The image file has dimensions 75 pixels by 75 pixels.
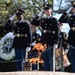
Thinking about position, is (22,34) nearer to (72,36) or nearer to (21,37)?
(21,37)

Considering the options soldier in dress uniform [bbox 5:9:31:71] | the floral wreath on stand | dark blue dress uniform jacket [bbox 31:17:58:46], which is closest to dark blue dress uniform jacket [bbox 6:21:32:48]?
soldier in dress uniform [bbox 5:9:31:71]

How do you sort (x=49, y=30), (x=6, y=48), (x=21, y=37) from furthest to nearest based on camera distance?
1. (x=6, y=48)
2. (x=21, y=37)
3. (x=49, y=30)

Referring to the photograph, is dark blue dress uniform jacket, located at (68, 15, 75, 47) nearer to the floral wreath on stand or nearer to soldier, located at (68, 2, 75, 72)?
soldier, located at (68, 2, 75, 72)

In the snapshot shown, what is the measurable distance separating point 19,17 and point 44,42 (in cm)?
83

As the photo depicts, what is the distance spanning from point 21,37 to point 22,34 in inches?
2.9

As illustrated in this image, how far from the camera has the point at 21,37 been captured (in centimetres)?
895

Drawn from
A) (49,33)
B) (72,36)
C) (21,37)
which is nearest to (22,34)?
(21,37)

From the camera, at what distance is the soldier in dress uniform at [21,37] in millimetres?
→ 8836

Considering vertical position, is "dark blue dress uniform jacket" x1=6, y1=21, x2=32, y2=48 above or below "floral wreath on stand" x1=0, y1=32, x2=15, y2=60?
above

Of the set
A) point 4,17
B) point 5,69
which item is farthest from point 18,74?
point 4,17

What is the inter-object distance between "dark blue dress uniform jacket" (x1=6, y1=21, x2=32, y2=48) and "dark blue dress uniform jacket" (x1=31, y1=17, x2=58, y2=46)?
0.33m

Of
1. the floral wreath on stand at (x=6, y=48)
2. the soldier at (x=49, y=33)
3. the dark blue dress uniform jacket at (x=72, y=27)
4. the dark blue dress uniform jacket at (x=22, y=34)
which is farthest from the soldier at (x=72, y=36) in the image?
the floral wreath on stand at (x=6, y=48)

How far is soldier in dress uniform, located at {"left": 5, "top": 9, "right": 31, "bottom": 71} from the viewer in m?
8.84

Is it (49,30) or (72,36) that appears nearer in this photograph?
(72,36)
